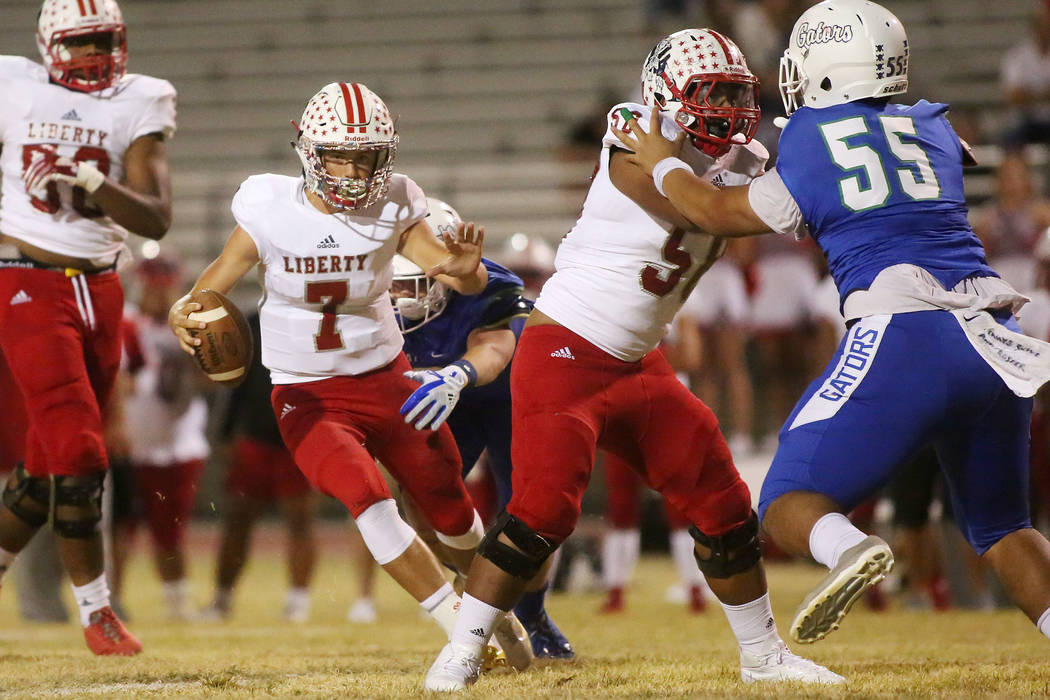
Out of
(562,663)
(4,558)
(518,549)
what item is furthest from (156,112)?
(562,663)

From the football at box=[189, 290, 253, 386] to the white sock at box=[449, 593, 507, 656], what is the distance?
104cm

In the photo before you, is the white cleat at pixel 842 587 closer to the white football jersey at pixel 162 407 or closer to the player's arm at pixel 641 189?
the player's arm at pixel 641 189

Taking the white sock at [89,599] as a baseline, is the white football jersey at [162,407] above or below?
below

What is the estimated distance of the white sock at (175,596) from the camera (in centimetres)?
660

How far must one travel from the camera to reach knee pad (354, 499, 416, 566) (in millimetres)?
3660

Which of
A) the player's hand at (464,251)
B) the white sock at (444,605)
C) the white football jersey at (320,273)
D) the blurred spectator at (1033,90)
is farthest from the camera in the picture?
the blurred spectator at (1033,90)

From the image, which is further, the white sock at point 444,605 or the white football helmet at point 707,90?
the white sock at point 444,605

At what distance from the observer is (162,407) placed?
730cm

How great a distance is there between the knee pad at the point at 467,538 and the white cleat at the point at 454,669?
0.70 metres

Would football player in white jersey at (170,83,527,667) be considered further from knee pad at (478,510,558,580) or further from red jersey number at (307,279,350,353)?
knee pad at (478,510,558,580)

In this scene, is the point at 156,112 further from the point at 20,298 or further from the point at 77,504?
the point at 77,504

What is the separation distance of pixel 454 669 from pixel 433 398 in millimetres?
716

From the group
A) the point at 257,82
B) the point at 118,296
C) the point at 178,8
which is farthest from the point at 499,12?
the point at 118,296

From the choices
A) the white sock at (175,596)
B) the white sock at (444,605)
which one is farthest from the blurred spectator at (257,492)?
the white sock at (444,605)
